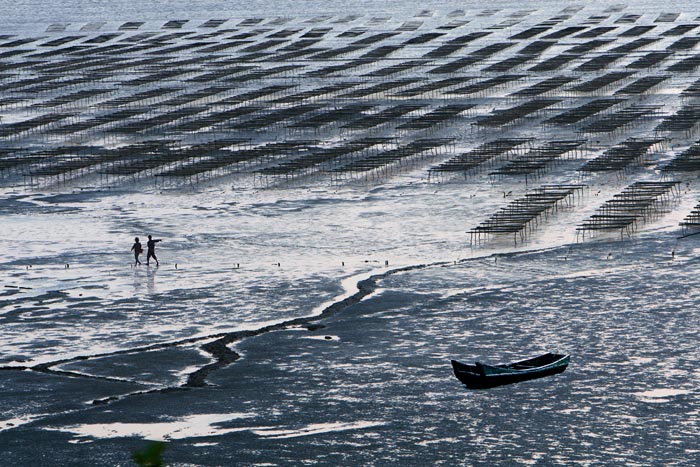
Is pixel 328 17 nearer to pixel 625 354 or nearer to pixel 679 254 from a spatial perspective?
pixel 679 254

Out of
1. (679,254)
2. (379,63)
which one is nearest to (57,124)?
(379,63)

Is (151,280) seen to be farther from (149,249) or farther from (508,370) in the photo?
(508,370)

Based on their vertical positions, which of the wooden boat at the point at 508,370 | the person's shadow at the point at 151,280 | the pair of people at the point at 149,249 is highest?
the pair of people at the point at 149,249

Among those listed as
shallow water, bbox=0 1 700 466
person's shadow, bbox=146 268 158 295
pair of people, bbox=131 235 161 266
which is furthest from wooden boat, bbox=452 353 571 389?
pair of people, bbox=131 235 161 266

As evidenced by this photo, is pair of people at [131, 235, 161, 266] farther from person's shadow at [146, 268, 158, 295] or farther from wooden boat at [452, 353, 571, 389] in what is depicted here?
wooden boat at [452, 353, 571, 389]

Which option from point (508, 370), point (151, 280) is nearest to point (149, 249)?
point (151, 280)

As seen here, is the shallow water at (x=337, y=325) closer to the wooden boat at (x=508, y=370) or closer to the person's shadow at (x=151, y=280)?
the person's shadow at (x=151, y=280)

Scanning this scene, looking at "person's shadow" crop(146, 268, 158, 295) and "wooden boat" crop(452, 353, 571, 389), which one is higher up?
"person's shadow" crop(146, 268, 158, 295)

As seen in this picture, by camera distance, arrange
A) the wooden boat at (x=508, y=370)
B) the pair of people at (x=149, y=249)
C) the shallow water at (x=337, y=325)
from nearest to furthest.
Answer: the shallow water at (x=337, y=325) < the wooden boat at (x=508, y=370) < the pair of people at (x=149, y=249)

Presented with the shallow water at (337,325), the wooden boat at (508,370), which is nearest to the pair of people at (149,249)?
the shallow water at (337,325)
